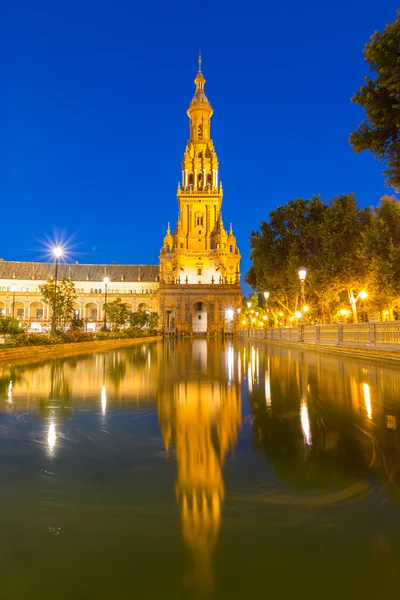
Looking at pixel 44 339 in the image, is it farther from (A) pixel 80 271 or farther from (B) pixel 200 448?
(A) pixel 80 271

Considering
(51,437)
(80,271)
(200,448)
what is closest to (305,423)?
(200,448)

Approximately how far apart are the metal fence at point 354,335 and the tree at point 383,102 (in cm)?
762

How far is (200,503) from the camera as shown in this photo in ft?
12.1

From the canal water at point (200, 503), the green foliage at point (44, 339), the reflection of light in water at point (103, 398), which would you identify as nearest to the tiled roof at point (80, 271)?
the green foliage at point (44, 339)

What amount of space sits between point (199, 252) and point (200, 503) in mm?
100850

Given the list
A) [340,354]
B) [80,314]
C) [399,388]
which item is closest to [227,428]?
[399,388]

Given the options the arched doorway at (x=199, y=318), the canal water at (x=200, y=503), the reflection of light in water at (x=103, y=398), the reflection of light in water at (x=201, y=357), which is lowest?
the canal water at (x=200, y=503)

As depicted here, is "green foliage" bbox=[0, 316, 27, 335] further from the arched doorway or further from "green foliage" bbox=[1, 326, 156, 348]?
the arched doorway

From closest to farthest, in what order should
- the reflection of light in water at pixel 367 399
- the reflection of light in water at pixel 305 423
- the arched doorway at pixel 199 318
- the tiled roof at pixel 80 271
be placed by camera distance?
the reflection of light in water at pixel 305 423, the reflection of light in water at pixel 367 399, the arched doorway at pixel 199 318, the tiled roof at pixel 80 271

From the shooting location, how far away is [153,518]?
3.38 meters

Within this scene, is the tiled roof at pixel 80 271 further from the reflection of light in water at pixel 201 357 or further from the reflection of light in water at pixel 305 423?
the reflection of light in water at pixel 305 423

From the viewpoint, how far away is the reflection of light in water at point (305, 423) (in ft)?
19.2

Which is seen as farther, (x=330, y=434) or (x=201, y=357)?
(x=201, y=357)

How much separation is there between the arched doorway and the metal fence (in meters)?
56.8
